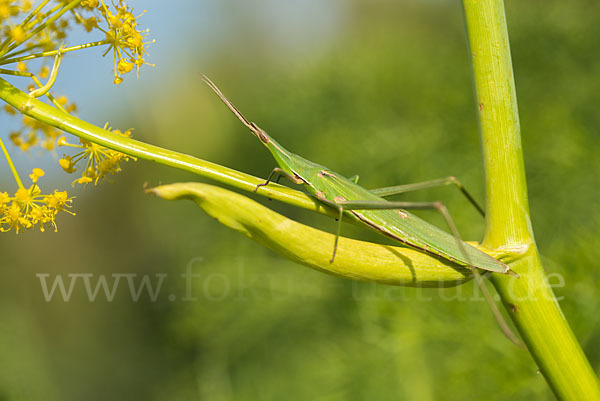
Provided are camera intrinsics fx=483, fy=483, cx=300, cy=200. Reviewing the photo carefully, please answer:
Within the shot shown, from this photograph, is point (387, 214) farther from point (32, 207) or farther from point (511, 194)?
point (32, 207)

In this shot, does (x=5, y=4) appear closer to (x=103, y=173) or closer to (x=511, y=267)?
(x=103, y=173)

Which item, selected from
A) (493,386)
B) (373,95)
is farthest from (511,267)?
(373,95)

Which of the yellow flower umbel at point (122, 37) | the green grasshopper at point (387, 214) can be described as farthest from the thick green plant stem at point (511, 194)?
the yellow flower umbel at point (122, 37)

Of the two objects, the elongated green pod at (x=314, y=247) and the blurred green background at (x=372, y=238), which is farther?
the blurred green background at (x=372, y=238)

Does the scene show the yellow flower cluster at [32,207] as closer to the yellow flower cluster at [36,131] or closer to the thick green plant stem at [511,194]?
the yellow flower cluster at [36,131]

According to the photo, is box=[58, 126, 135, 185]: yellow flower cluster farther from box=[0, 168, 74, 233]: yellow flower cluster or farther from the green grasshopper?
the green grasshopper

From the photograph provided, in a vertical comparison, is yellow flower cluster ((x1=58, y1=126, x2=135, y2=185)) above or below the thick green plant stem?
above

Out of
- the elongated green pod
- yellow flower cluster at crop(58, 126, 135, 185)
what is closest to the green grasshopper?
the elongated green pod
